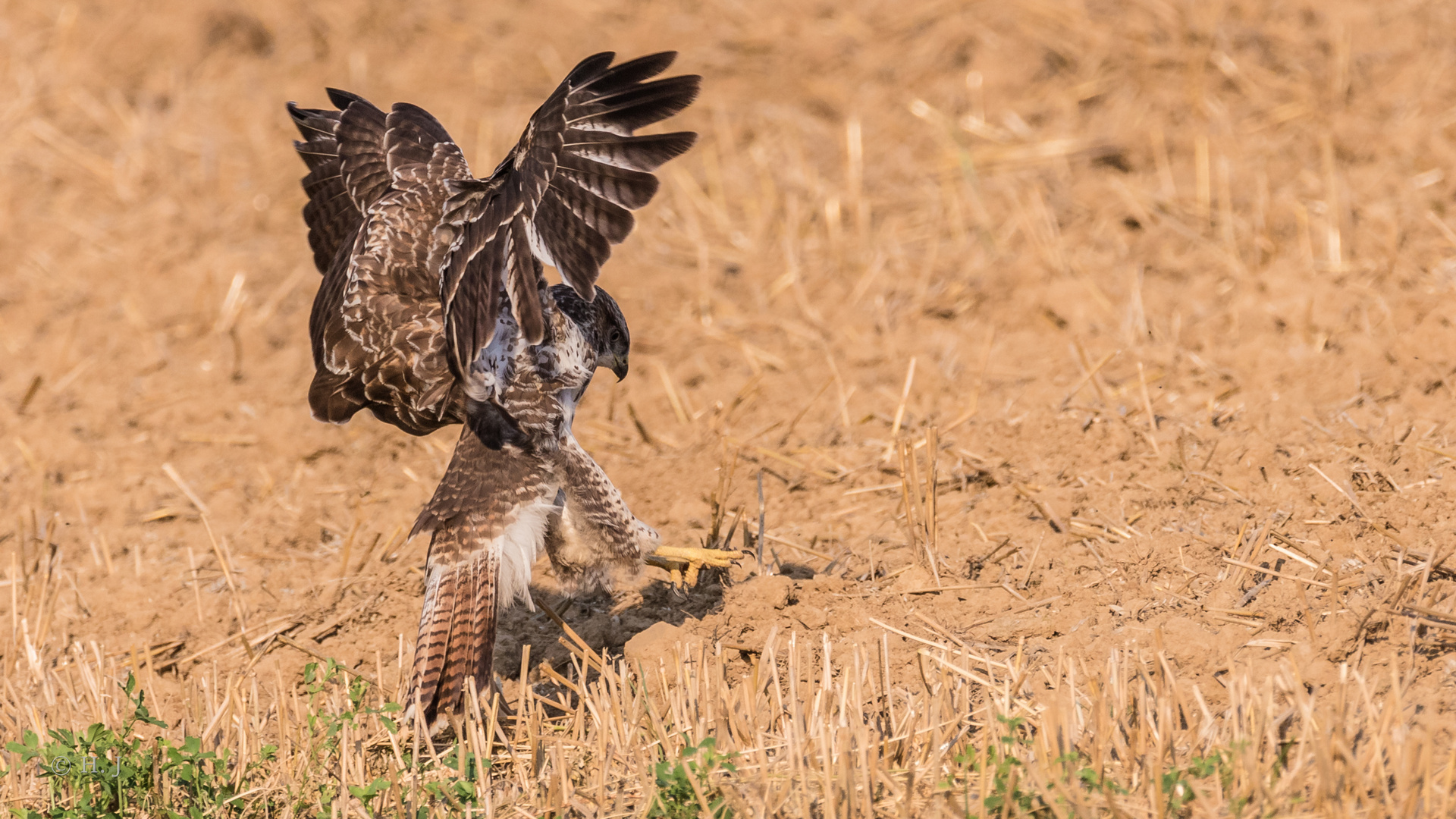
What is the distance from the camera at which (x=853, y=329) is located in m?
6.86

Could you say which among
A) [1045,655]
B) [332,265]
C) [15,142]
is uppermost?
[15,142]

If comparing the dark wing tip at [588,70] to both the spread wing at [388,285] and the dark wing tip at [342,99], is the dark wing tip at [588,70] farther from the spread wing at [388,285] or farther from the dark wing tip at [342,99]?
the dark wing tip at [342,99]

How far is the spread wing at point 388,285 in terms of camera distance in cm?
473

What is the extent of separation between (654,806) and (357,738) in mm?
1187

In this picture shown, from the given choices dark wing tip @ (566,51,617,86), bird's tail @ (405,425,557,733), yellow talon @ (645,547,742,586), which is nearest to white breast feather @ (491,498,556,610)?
bird's tail @ (405,425,557,733)

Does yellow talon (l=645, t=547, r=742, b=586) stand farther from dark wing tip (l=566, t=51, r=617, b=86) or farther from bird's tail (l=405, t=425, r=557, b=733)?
dark wing tip (l=566, t=51, r=617, b=86)

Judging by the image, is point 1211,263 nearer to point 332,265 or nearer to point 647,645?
point 647,645

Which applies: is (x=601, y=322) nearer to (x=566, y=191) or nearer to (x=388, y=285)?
(x=388, y=285)

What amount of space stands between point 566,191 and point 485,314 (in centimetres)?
46

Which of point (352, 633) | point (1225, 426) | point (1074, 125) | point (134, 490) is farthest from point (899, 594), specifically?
point (1074, 125)

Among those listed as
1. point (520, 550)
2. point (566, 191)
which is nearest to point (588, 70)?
point (566, 191)

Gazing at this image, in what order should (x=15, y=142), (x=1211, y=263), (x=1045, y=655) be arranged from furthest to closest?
(x=15, y=142), (x=1211, y=263), (x=1045, y=655)

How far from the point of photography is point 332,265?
16.7ft

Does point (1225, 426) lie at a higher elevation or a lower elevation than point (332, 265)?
lower
